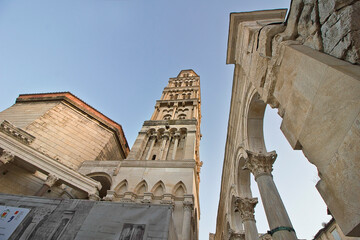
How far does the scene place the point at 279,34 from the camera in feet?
10.1

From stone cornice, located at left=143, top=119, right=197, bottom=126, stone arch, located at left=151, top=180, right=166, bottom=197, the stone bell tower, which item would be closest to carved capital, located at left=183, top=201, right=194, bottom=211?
the stone bell tower

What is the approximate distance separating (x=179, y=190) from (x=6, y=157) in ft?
26.2

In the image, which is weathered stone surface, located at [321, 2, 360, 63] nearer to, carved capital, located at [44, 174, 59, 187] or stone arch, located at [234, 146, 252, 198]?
stone arch, located at [234, 146, 252, 198]

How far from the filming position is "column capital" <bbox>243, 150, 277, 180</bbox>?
531 cm

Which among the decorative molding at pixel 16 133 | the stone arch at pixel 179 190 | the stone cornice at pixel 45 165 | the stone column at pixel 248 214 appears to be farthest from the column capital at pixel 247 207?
the decorative molding at pixel 16 133

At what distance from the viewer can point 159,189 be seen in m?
9.61

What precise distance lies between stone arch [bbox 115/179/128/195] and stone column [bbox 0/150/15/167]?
487 centimetres

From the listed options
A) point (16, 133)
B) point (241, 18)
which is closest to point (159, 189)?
point (241, 18)

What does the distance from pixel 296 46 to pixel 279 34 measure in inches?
30.7

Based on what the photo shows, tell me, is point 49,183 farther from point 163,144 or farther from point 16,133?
point 163,144

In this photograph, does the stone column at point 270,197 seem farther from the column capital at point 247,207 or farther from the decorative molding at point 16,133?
the decorative molding at point 16,133

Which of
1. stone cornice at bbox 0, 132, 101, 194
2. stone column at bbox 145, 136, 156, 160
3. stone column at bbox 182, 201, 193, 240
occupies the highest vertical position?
stone column at bbox 145, 136, 156, 160

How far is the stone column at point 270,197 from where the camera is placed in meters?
3.92

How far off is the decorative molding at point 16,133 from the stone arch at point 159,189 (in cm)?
792
